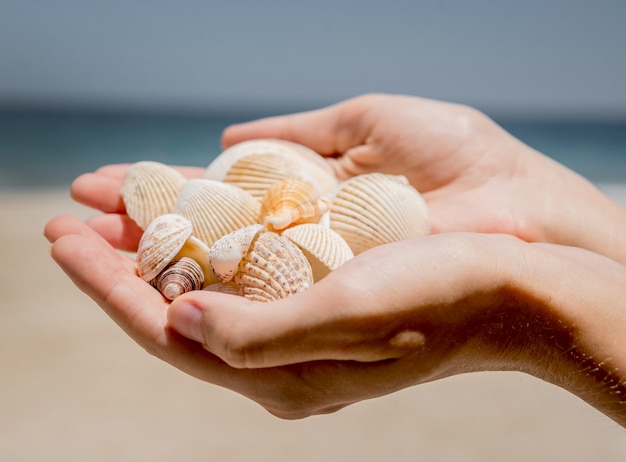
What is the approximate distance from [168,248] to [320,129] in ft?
4.07

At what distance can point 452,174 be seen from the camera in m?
2.38

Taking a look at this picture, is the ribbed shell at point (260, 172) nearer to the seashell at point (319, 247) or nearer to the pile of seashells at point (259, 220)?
the pile of seashells at point (259, 220)

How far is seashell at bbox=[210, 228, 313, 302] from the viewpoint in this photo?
1432mm

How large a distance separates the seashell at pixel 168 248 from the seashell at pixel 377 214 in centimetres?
43

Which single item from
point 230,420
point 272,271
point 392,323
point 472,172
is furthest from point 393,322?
point 230,420

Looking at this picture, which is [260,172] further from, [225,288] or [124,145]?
[124,145]

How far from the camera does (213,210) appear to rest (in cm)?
184

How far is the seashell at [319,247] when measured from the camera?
1.58 m

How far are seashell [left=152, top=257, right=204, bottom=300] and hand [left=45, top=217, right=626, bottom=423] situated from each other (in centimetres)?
4

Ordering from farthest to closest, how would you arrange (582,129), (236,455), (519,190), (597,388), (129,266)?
Answer: (582,129) < (236,455) < (519,190) < (129,266) < (597,388)

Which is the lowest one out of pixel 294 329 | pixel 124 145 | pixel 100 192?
pixel 124 145

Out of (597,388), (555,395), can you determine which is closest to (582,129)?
(555,395)

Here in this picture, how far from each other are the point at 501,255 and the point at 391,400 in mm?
2469

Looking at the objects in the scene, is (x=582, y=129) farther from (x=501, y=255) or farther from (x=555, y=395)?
(x=501, y=255)
